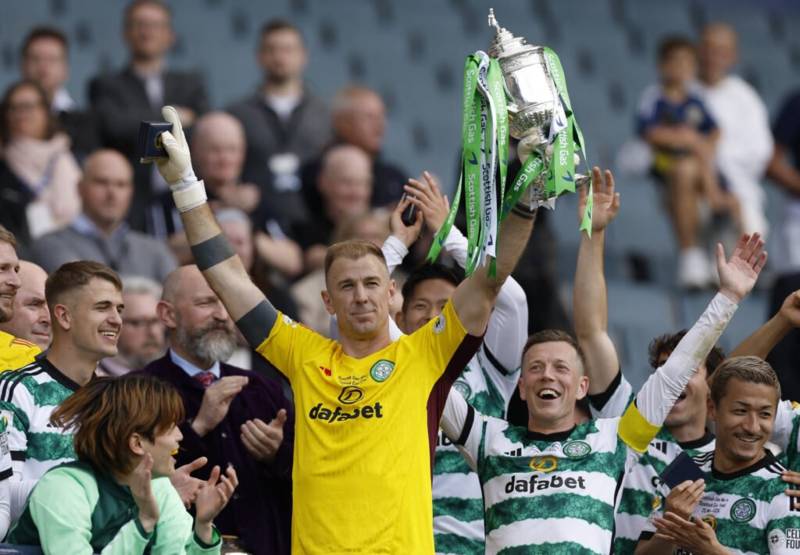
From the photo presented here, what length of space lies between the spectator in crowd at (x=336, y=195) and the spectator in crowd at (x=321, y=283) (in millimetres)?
583

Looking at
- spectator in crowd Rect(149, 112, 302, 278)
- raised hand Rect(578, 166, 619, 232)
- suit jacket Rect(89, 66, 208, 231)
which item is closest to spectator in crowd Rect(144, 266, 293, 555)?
raised hand Rect(578, 166, 619, 232)

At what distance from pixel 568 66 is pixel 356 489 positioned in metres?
10.3

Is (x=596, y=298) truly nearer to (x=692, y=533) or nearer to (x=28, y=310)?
(x=692, y=533)

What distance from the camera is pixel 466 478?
7.64 m

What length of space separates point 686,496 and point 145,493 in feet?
6.86

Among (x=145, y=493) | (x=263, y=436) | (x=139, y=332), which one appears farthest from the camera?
(x=139, y=332)

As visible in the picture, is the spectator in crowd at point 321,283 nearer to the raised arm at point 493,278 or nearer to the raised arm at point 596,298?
the raised arm at point 596,298

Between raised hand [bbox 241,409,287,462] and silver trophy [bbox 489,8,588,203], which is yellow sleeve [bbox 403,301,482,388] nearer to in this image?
silver trophy [bbox 489,8,588,203]

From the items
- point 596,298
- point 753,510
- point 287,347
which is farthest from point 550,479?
point 287,347

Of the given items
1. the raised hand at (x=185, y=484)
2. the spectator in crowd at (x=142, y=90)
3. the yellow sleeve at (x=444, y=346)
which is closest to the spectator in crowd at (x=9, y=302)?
the raised hand at (x=185, y=484)

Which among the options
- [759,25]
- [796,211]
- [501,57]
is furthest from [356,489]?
[759,25]

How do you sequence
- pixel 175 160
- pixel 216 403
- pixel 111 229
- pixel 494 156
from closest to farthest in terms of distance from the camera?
pixel 494 156 < pixel 175 160 < pixel 216 403 < pixel 111 229

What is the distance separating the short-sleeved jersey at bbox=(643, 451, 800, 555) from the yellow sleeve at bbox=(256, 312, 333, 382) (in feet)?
5.66

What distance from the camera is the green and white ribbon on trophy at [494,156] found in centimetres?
634
